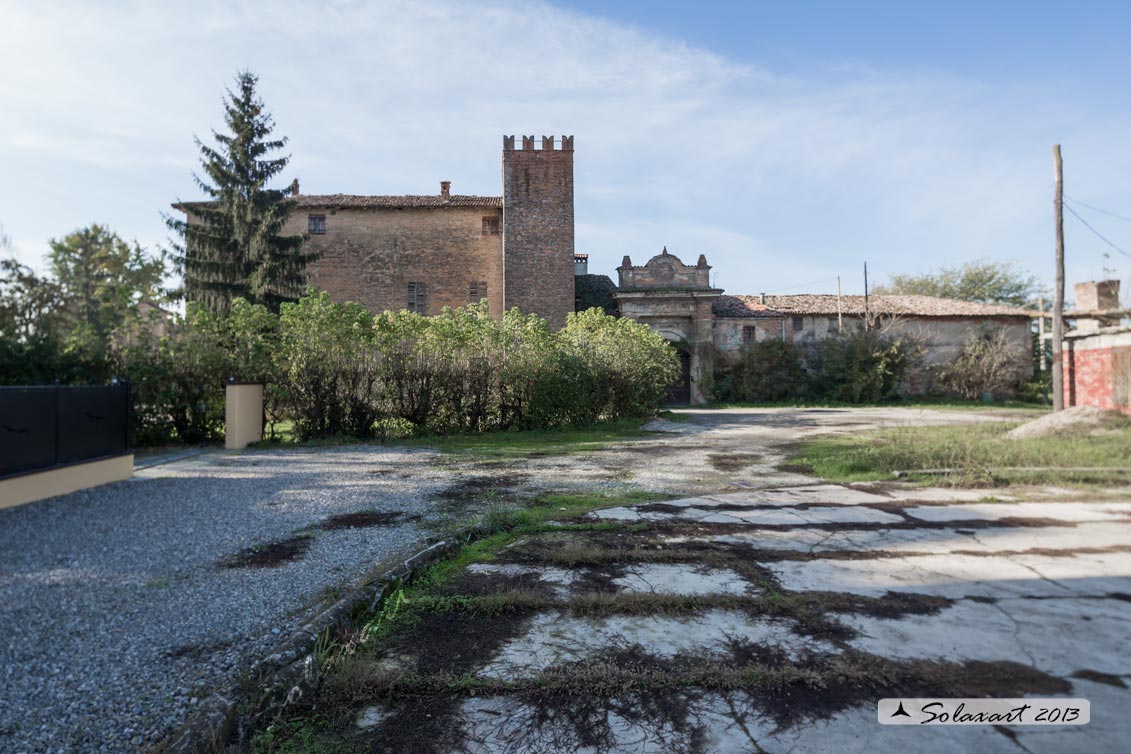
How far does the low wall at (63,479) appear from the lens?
6.48 m

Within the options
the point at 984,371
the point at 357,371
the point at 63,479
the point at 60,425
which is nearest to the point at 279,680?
the point at 63,479

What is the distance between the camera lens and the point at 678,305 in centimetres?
2916

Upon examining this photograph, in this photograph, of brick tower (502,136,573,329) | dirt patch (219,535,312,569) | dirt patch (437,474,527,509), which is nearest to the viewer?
dirt patch (219,535,312,569)

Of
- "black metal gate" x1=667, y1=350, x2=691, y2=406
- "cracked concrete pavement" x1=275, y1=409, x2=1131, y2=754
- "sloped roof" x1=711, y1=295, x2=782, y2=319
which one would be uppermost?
"sloped roof" x1=711, y1=295, x2=782, y2=319

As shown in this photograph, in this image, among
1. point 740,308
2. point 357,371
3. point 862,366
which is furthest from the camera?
point 740,308

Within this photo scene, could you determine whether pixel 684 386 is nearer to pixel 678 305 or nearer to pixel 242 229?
pixel 678 305

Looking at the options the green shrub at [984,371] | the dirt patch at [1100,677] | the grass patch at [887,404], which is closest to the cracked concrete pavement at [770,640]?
the dirt patch at [1100,677]

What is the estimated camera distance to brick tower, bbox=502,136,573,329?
2700cm

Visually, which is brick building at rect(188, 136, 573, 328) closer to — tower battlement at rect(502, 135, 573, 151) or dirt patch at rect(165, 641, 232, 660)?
tower battlement at rect(502, 135, 573, 151)

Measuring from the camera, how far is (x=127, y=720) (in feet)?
7.31

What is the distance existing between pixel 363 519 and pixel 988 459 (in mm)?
7647

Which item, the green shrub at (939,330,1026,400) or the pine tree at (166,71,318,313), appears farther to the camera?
the green shrub at (939,330,1026,400)

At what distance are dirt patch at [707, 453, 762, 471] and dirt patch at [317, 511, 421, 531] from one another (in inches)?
187

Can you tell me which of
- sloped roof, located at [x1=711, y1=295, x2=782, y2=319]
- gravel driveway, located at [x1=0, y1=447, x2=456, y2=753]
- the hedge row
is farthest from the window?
gravel driveway, located at [x1=0, y1=447, x2=456, y2=753]
